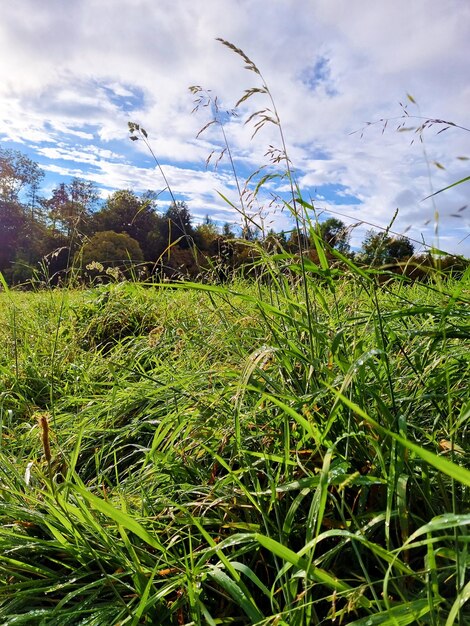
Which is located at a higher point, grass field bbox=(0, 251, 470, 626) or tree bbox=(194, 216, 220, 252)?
tree bbox=(194, 216, 220, 252)

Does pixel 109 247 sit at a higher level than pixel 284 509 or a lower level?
higher

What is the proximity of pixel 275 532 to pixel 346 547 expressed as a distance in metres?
0.17

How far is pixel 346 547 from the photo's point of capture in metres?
1.08

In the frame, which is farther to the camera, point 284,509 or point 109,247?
point 109,247

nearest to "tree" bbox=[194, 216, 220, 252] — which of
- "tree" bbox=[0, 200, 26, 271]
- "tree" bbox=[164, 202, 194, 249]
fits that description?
"tree" bbox=[164, 202, 194, 249]

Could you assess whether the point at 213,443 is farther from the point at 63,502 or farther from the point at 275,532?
the point at 63,502

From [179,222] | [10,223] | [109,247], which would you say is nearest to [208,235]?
[109,247]

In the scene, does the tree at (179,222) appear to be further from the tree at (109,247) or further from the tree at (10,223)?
the tree at (10,223)

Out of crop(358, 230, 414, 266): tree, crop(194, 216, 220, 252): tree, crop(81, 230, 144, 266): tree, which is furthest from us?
crop(81, 230, 144, 266): tree

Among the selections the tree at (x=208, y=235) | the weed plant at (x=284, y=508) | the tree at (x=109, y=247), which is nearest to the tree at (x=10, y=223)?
the tree at (x=109, y=247)

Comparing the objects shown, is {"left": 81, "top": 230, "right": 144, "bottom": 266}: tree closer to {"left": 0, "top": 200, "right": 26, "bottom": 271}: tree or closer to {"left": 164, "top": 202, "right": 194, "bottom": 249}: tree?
{"left": 164, "top": 202, "right": 194, "bottom": 249}: tree

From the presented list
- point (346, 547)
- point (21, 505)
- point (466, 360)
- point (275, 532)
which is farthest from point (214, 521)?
point (466, 360)

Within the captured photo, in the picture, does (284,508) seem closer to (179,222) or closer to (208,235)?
(179,222)

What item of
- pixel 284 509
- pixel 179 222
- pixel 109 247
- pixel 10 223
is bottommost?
pixel 10 223
